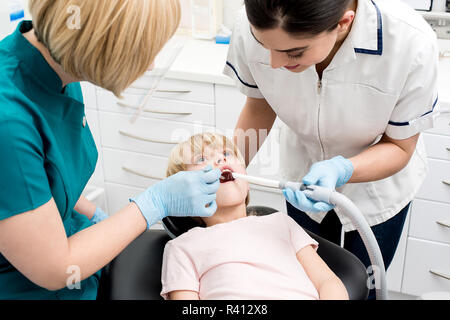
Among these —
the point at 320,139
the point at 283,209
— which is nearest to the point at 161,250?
the point at 320,139

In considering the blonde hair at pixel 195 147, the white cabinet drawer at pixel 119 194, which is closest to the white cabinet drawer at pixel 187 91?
the white cabinet drawer at pixel 119 194

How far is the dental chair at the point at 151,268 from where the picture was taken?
4.33 feet

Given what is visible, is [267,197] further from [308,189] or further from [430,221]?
[308,189]

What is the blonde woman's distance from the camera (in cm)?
89

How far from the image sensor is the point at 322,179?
49.9 inches

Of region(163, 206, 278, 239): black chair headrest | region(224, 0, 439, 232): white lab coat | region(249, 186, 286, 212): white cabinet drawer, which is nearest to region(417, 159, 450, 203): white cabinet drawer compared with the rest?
region(224, 0, 439, 232): white lab coat

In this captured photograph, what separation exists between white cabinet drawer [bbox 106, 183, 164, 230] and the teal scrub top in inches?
57.7

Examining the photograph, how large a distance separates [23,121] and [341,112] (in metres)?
0.85

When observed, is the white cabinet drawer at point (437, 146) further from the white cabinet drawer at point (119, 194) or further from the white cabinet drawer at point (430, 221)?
the white cabinet drawer at point (119, 194)

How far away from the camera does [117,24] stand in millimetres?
886

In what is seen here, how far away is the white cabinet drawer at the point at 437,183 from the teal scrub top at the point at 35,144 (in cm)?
146

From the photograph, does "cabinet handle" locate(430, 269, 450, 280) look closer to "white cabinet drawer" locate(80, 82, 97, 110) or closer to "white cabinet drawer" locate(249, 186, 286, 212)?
"white cabinet drawer" locate(249, 186, 286, 212)

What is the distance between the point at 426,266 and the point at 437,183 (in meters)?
0.42
